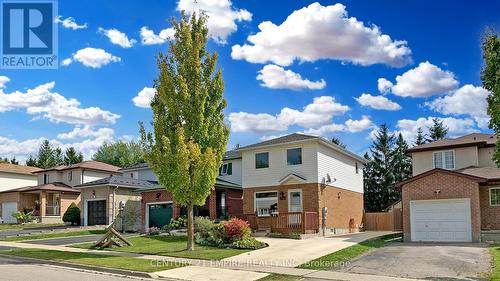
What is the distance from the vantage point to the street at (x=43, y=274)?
46.0 feet

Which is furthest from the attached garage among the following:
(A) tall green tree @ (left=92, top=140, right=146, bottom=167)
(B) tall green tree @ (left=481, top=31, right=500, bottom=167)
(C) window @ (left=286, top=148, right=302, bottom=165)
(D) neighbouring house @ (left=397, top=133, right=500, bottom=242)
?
(A) tall green tree @ (left=92, top=140, right=146, bottom=167)

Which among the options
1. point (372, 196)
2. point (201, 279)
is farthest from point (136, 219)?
point (372, 196)

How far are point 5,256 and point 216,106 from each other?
10.8 m

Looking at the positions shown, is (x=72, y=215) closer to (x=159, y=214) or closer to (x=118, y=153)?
(x=159, y=214)

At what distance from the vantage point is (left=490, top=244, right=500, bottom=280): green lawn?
14463 mm

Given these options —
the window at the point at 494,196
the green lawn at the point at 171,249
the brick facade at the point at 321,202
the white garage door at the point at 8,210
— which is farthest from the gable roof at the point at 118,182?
the window at the point at 494,196

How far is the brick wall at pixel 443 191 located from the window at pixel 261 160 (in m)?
9.46

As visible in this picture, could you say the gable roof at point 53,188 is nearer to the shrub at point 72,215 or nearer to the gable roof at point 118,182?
the shrub at point 72,215

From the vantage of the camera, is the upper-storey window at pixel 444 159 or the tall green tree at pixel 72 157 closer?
the upper-storey window at pixel 444 159

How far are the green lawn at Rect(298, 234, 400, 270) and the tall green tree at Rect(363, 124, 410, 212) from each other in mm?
34596

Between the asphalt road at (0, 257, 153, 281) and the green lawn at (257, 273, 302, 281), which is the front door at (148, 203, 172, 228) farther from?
the green lawn at (257, 273, 302, 281)

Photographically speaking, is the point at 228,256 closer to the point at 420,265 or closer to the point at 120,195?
the point at 420,265

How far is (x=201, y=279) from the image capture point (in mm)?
15000

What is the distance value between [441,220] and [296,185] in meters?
9.08
